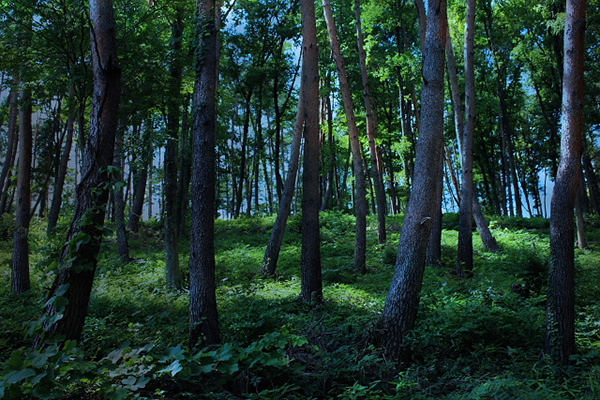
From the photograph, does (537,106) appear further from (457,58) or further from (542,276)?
(542,276)

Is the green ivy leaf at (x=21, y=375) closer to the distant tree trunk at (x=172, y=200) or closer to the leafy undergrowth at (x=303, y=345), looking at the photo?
the leafy undergrowth at (x=303, y=345)

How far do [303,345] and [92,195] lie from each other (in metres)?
3.17

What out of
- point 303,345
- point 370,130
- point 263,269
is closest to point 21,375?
point 303,345

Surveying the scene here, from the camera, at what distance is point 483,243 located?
1389cm

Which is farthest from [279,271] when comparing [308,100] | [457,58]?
[457,58]

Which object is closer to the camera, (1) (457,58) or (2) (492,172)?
(1) (457,58)

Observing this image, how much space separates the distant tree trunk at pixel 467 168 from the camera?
10.8 meters

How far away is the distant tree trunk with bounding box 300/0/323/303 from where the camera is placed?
7855 millimetres

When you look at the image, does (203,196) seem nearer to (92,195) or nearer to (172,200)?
(92,195)

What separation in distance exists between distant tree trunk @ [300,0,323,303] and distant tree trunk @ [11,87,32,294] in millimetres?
6759

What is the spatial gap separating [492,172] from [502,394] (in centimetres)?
2740

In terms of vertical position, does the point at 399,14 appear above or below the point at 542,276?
above

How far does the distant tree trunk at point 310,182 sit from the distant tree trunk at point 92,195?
164 inches

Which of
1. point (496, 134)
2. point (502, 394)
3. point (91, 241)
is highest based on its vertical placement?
point (496, 134)
